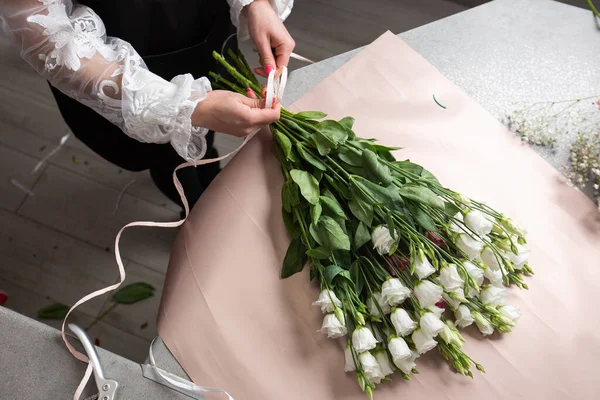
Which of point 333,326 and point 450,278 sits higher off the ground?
point 450,278

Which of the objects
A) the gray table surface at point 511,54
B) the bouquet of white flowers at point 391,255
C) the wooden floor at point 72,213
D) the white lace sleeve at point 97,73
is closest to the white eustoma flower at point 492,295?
the bouquet of white flowers at point 391,255

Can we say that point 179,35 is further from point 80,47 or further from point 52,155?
point 52,155

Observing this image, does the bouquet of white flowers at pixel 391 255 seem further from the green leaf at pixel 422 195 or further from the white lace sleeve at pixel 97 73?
the white lace sleeve at pixel 97 73

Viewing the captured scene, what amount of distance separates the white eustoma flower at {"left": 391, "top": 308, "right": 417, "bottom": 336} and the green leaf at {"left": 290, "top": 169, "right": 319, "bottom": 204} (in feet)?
0.62

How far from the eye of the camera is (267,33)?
872 mm

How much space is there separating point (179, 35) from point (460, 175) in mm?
568

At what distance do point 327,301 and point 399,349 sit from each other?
0.11 m

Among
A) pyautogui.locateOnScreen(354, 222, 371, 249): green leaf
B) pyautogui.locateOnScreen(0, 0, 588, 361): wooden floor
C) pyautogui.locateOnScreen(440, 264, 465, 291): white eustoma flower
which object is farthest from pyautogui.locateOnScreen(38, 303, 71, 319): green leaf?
pyautogui.locateOnScreen(440, 264, 465, 291): white eustoma flower

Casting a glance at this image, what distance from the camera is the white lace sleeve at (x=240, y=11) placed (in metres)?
0.88

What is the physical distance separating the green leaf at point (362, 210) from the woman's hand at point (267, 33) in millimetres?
308

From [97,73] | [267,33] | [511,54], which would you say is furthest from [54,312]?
[511,54]

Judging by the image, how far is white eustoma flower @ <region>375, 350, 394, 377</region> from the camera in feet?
2.09

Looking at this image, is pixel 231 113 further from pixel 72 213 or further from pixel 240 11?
pixel 72 213

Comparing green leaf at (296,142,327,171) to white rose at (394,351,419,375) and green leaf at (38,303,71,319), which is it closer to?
white rose at (394,351,419,375)
